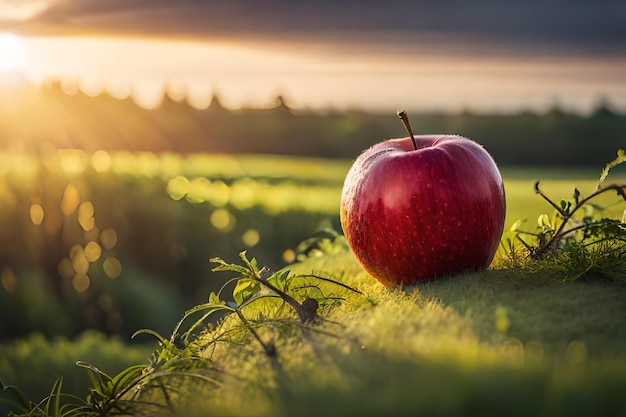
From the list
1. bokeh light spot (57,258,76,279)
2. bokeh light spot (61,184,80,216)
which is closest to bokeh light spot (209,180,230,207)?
bokeh light spot (61,184,80,216)

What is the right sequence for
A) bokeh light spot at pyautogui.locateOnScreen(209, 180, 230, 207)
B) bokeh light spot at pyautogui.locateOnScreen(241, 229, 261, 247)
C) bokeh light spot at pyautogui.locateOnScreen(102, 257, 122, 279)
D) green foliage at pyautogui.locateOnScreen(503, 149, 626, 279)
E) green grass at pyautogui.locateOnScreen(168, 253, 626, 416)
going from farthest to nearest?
bokeh light spot at pyautogui.locateOnScreen(102, 257, 122, 279) → bokeh light spot at pyautogui.locateOnScreen(209, 180, 230, 207) → bokeh light spot at pyautogui.locateOnScreen(241, 229, 261, 247) → green foliage at pyautogui.locateOnScreen(503, 149, 626, 279) → green grass at pyautogui.locateOnScreen(168, 253, 626, 416)

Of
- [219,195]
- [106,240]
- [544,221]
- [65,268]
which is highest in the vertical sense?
[544,221]

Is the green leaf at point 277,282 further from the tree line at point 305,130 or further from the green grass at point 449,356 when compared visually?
the tree line at point 305,130

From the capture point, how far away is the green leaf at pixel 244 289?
70.4 inches

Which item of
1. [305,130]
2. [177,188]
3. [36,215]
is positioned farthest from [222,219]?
[305,130]

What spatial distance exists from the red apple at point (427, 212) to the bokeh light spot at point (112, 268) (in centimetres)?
574

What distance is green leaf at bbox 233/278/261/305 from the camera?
179 centimetres

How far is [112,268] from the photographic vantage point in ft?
24.6

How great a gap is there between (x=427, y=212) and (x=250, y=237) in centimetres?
443

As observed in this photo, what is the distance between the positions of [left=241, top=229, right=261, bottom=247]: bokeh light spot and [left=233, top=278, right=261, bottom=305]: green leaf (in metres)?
4.48

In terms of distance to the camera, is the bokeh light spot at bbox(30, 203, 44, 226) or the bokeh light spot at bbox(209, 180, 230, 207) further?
the bokeh light spot at bbox(30, 203, 44, 226)

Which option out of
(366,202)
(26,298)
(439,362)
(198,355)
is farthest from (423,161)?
(26,298)

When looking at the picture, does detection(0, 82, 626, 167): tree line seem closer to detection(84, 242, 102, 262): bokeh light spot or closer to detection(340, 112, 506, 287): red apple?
detection(84, 242, 102, 262): bokeh light spot

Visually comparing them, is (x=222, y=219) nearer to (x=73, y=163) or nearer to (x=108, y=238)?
(x=108, y=238)
